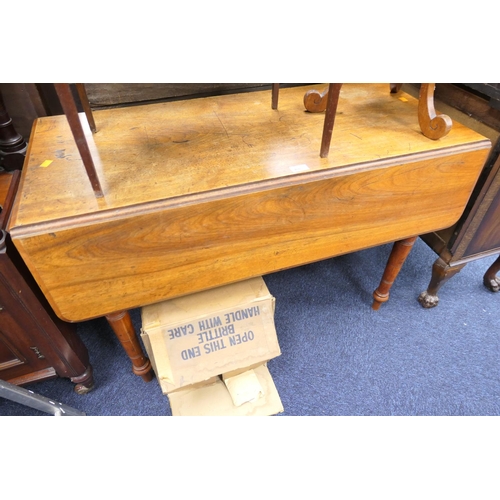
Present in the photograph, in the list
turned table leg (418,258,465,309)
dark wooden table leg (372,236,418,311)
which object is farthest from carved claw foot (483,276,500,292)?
dark wooden table leg (372,236,418,311)

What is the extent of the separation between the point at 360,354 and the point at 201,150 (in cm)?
86

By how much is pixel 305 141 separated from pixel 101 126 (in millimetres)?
509

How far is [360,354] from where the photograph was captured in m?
1.24

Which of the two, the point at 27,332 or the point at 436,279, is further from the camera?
the point at 436,279

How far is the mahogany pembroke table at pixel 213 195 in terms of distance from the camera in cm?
69

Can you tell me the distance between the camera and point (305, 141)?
873 mm

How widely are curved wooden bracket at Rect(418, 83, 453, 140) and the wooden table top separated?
0.06ft

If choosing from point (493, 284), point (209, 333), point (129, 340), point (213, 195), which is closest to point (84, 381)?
point (129, 340)

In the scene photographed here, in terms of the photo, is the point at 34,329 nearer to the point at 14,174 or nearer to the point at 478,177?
the point at 14,174

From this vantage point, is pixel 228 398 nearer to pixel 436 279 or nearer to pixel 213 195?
pixel 213 195

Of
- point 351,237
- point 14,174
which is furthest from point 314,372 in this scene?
point 14,174

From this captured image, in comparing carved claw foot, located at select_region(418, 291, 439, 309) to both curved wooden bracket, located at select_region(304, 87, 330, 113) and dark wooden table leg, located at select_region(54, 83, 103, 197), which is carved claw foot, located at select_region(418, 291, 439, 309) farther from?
dark wooden table leg, located at select_region(54, 83, 103, 197)

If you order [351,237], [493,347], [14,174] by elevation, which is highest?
[14,174]

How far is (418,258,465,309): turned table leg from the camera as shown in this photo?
1.22m
